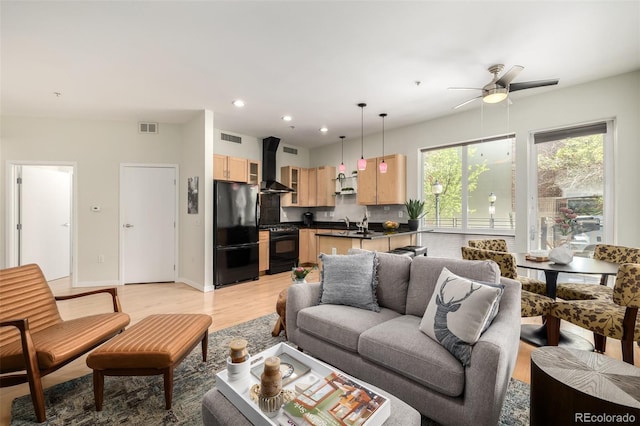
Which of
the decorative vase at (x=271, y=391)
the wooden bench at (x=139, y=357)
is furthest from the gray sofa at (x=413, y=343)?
the wooden bench at (x=139, y=357)

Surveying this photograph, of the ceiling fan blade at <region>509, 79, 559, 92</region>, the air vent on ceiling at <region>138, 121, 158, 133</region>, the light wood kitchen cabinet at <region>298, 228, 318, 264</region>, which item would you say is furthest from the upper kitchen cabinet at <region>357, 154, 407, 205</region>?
the air vent on ceiling at <region>138, 121, 158, 133</region>

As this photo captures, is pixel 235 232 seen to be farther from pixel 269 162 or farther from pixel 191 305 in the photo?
pixel 269 162

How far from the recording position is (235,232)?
4898mm

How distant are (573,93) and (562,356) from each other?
12.7ft

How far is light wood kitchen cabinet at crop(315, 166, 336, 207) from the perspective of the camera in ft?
22.0

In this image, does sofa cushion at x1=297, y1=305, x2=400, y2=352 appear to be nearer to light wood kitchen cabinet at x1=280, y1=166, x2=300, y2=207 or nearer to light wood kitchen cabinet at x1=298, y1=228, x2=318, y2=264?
light wood kitchen cabinet at x1=298, y1=228, x2=318, y2=264

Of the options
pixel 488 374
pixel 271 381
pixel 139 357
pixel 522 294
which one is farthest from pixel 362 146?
pixel 271 381

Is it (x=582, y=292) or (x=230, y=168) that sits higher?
(x=230, y=168)

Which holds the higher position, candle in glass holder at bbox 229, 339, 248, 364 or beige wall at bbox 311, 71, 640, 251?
beige wall at bbox 311, 71, 640, 251

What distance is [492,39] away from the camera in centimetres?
260

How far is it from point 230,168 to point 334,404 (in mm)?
4831

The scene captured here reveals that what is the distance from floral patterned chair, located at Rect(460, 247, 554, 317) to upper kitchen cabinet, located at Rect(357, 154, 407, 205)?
2.66 metres

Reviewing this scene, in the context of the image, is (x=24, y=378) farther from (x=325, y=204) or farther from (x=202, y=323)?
(x=325, y=204)

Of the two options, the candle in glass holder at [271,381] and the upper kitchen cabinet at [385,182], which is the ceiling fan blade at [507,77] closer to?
the upper kitchen cabinet at [385,182]
